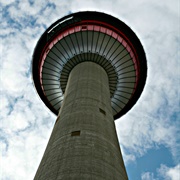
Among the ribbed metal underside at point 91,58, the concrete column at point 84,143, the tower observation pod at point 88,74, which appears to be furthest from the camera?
the ribbed metal underside at point 91,58

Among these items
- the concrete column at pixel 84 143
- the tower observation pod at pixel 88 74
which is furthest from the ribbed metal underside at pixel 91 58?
the concrete column at pixel 84 143

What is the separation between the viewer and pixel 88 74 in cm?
1700

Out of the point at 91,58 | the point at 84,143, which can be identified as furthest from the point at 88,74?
the point at 84,143

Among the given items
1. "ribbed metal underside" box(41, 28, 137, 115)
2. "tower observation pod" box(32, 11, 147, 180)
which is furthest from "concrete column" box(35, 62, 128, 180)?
"ribbed metal underside" box(41, 28, 137, 115)

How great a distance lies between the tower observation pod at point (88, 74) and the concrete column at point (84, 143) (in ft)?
0.18

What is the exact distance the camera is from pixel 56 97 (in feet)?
74.2

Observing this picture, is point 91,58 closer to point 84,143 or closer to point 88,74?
point 88,74

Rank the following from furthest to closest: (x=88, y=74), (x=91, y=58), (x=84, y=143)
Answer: (x=91, y=58) → (x=88, y=74) → (x=84, y=143)

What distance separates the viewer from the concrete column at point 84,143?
902cm

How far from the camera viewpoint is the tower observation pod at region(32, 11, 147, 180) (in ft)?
38.6

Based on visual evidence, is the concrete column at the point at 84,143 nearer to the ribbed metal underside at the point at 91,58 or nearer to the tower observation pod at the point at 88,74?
the tower observation pod at the point at 88,74

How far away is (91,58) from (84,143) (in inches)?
428

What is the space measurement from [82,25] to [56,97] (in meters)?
7.74

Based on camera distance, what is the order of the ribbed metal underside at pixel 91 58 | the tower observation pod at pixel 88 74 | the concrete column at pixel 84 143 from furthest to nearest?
the ribbed metal underside at pixel 91 58 → the tower observation pod at pixel 88 74 → the concrete column at pixel 84 143
